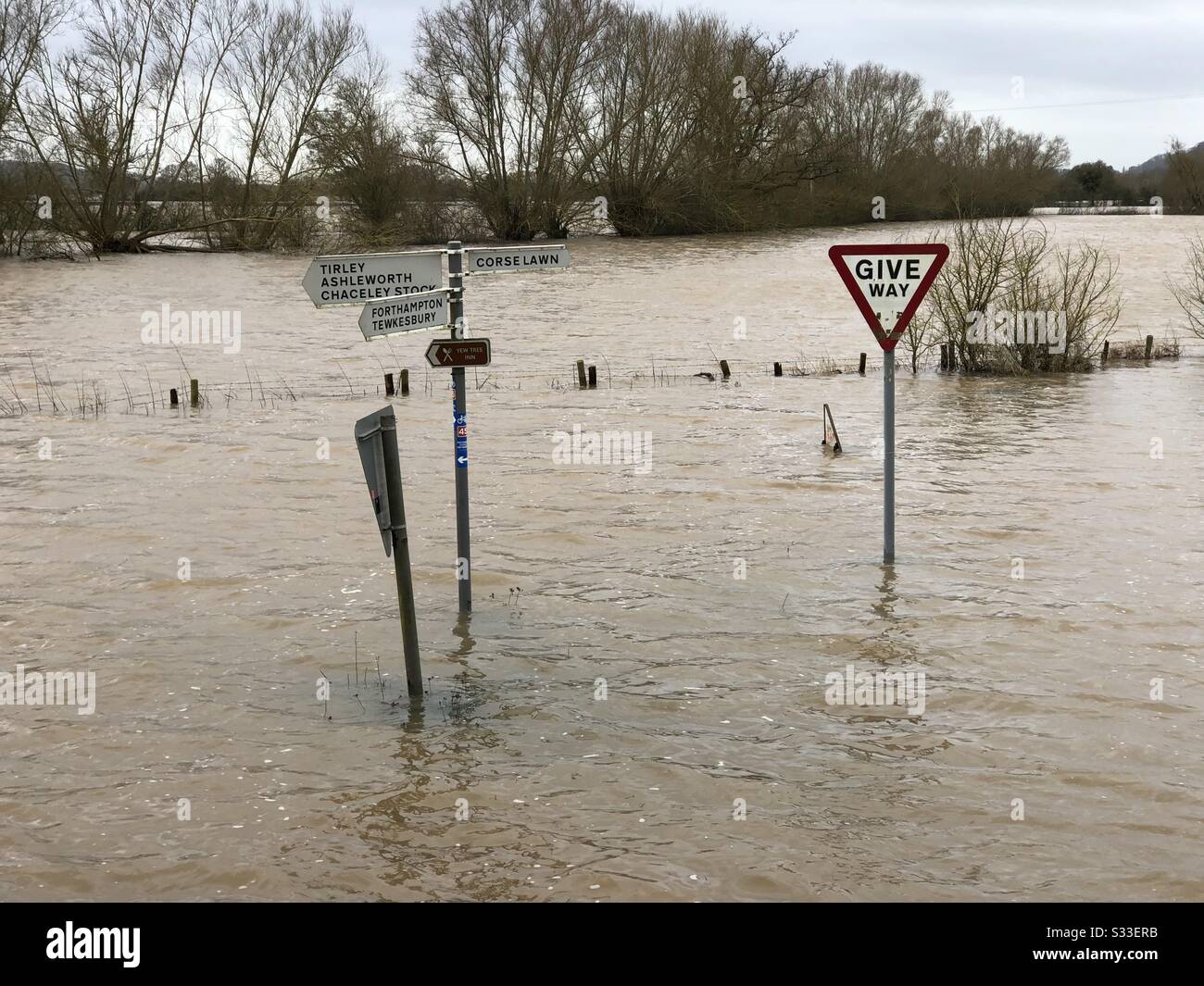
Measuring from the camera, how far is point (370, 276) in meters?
7.07

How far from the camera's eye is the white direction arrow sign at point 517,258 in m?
7.61

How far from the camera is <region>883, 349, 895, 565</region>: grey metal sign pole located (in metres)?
8.54

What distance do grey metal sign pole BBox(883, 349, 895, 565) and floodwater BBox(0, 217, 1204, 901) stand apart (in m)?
0.18

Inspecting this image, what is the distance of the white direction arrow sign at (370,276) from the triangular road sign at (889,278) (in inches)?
107

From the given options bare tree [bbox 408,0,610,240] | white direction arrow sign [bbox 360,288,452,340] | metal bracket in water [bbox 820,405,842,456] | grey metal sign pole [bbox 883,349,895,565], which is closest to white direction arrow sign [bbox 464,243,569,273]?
white direction arrow sign [bbox 360,288,452,340]

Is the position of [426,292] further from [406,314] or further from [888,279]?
[888,279]

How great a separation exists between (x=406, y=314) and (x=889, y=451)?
11.7 feet

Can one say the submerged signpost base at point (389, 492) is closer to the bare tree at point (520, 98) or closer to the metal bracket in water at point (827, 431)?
the metal bracket in water at point (827, 431)

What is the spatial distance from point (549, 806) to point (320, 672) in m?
2.37

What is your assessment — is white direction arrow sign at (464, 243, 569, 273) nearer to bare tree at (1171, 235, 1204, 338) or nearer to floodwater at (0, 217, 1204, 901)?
floodwater at (0, 217, 1204, 901)

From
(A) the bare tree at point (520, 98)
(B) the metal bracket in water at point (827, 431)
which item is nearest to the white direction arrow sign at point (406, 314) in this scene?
(B) the metal bracket in water at point (827, 431)

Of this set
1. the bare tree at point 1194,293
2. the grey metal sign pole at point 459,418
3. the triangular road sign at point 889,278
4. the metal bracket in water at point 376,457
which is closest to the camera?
the metal bracket in water at point 376,457

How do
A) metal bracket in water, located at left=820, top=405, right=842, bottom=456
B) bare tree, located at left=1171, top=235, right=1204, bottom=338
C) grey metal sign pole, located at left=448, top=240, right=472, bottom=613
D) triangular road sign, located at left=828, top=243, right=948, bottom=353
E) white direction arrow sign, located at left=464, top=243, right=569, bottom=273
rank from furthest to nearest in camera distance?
1. bare tree, located at left=1171, top=235, right=1204, bottom=338
2. metal bracket in water, located at left=820, top=405, right=842, bottom=456
3. triangular road sign, located at left=828, top=243, right=948, bottom=353
4. white direction arrow sign, located at left=464, top=243, right=569, bottom=273
5. grey metal sign pole, located at left=448, top=240, right=472, bottom=613

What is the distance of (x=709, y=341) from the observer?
29.4m
